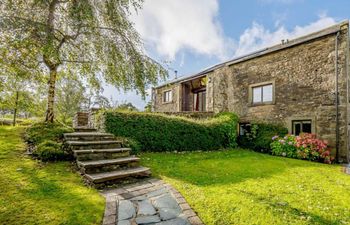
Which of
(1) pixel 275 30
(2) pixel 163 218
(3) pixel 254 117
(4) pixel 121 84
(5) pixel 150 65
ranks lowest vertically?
(2) pixel 163 218

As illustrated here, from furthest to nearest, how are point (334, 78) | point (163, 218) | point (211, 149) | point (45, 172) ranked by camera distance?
1. point (211, 149)
2. point (334, 78)
3. point (45, 172)
4. point (163, 218)

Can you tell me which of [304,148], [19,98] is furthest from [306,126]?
[19,98]

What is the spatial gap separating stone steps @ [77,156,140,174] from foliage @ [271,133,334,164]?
22.3ft

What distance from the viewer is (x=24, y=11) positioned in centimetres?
548

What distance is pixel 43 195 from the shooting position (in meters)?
3.16

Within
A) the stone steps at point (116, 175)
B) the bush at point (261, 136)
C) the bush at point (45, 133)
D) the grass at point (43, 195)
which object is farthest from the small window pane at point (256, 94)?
the grass at point (43, 195)

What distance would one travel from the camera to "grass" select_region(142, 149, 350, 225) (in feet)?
9.39

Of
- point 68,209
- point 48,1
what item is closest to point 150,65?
point 48,1

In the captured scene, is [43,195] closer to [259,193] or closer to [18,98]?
[259,193]

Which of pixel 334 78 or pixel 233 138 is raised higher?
pixel 334 78

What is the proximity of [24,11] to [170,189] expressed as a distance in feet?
19.9

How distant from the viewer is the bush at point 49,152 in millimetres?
4863

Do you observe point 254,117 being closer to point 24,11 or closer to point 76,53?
point 76,53

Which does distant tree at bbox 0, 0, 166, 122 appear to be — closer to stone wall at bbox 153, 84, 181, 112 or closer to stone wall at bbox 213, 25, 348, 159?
stone wall at bbox 213, 25, 348, 159
